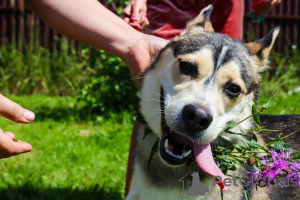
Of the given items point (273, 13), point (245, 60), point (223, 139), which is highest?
point (245, 60)

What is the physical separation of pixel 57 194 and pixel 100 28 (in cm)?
171

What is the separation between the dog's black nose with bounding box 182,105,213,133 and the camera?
2240mm

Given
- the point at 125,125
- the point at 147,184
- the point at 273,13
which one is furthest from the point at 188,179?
the point at 273,13

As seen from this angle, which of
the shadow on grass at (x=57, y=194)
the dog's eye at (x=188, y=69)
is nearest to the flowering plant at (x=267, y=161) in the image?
the dog's eye at (x=188, y=69)

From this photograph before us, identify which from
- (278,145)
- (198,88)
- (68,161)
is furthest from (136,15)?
(68,161)

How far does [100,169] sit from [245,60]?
2.19 metres

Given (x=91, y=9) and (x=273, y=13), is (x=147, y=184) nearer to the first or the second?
(x=91, y=9)

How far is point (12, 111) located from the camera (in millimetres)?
2043

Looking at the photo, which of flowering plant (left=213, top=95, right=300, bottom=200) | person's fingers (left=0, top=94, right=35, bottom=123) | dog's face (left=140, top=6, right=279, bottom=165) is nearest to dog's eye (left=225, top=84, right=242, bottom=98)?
dog's face (left=140, top=6, right=279, bottom=165)

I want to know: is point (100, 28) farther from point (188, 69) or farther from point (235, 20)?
point (235, 20)

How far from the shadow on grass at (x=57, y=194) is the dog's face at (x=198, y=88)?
1329 mm

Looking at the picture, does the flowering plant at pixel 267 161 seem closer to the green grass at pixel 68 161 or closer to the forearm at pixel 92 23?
the forearm at pixel 92 23

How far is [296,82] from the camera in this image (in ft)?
29.7

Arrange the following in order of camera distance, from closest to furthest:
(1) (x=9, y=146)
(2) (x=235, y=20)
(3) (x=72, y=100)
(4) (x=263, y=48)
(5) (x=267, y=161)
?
1. (1) (x=9, y=146)
2. (5) (x=267, y=161)
3. (4) (x=263, y=48)
4. (2) (x=235, y=20)
5. (3) (x=72, y=100)
